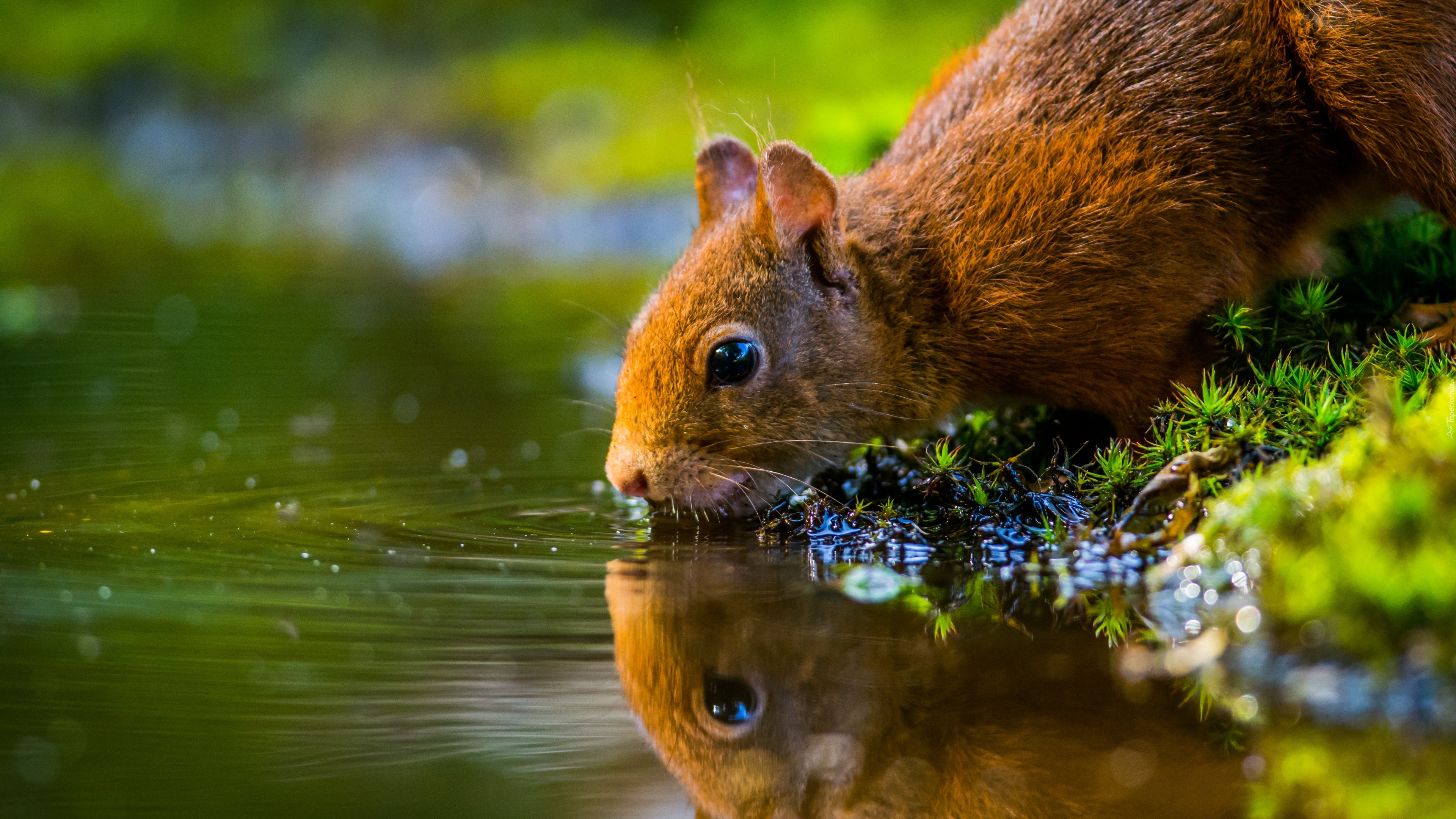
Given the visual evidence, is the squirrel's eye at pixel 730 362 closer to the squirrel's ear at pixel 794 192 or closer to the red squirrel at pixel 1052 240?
the red squirrel at pixel 1052 240

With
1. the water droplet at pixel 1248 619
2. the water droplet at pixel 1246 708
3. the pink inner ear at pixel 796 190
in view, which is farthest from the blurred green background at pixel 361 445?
the water droplet at pixel 1248 619

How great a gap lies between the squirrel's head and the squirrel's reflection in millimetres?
1111

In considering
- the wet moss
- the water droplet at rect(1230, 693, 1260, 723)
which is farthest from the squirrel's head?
the water droplet at rect(1230, 693, 1260, 723)

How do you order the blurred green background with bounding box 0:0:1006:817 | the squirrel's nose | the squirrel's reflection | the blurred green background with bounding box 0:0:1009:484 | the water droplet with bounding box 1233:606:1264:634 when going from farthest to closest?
the blurred green background with bounding box 0:0:1009:484 → the squirrel's nose → the water droplet with bounding box 1233:606:1264:634 → the blurred green background with bounding box 0:0:1006:817 → the squirrel's reflection

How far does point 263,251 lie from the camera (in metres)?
16.3

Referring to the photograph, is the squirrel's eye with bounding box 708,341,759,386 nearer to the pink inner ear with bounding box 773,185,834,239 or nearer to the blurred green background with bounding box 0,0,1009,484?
the pink inner ear with bounding box 773,185,834,239

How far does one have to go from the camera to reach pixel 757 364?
16.2ft

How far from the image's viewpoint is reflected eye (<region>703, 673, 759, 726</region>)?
2984 mm

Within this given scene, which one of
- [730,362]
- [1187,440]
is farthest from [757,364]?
[1187,440]

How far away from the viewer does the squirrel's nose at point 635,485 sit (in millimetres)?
4793

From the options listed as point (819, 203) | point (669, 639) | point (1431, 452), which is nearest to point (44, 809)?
point (669, 639)

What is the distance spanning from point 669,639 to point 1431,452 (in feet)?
6.11

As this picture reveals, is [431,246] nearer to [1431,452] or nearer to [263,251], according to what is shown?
[263,251]

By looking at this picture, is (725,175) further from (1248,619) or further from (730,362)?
(1248,619)
